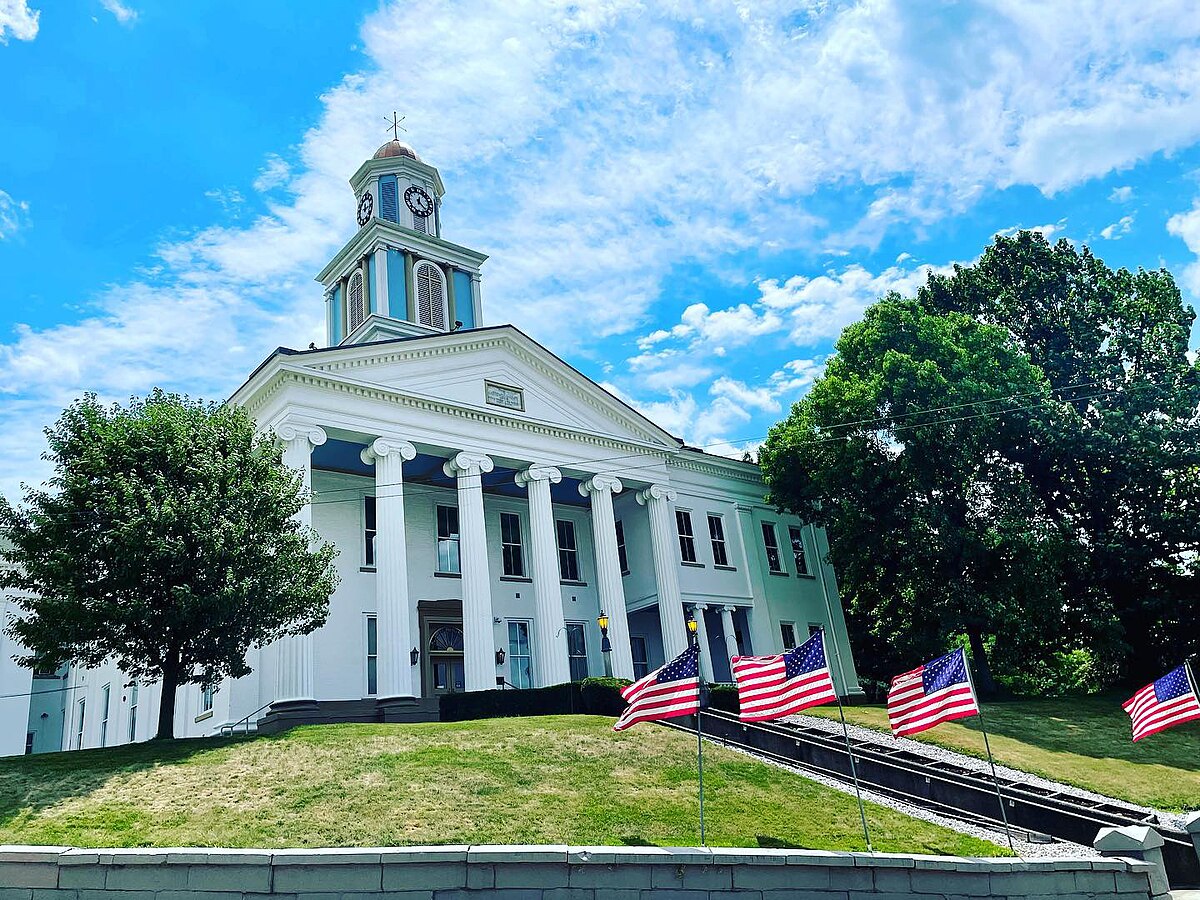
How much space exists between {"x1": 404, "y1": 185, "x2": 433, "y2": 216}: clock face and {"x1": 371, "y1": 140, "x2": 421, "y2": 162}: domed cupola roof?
5.35ft

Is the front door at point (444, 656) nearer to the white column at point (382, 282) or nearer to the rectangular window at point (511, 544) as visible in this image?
the rectangular window at point (511, 544)

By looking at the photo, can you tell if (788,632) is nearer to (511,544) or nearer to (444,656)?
(511,544)

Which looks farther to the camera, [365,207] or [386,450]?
[365,207]

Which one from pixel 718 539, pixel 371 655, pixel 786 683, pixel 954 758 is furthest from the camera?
pixel 718 539

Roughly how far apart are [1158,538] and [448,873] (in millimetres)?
30738

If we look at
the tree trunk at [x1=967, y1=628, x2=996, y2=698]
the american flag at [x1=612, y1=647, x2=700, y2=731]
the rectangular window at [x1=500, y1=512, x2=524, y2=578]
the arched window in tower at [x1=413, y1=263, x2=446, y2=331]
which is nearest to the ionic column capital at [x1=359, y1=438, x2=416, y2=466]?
the rectangular window at [x1=500, y1=512, x2=524, y2=578]

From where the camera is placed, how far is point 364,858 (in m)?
10.2

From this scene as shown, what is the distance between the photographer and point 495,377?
96.9 ft

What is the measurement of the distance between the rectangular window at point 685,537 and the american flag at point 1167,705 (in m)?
17.9

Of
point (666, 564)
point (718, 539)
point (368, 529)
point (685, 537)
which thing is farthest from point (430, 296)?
point (718, 539)

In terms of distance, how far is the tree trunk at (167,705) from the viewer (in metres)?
18.2

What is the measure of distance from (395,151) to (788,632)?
25.2 metres

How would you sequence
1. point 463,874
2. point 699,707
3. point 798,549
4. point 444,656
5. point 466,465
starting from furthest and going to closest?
point 798,549
point 444,656
point 466,465
point 699,707
point 463,874

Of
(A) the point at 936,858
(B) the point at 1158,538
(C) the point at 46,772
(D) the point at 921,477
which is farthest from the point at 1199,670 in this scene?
(C) the point at 46,772
